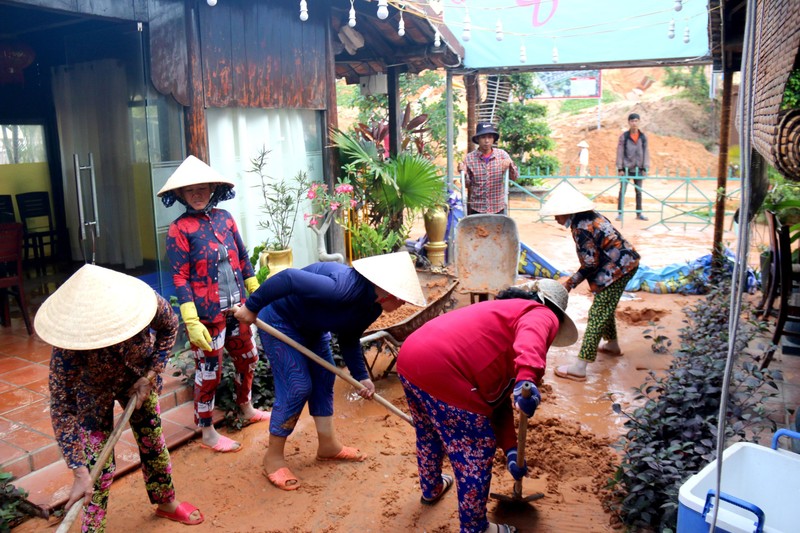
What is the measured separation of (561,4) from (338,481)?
25.0ft

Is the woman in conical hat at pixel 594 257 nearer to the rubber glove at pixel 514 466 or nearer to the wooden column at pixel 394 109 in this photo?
the rubber glove at pixel 514 466

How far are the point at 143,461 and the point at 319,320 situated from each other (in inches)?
46.4

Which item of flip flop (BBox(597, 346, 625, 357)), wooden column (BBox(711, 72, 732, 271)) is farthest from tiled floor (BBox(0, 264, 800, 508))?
wooden column (BBox(711, 72, 732, 271))

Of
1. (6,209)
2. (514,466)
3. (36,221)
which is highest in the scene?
(6,209)

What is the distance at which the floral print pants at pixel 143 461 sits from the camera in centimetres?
316

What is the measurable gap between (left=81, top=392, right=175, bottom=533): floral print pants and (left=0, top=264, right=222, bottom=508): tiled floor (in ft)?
2.04

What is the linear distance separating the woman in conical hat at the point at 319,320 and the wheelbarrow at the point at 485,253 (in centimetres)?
309

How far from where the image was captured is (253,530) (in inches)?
144

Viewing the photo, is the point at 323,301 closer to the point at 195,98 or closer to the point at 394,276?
the point at 394,276

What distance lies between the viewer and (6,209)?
775 cm

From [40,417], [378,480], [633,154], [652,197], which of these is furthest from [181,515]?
[652,197]

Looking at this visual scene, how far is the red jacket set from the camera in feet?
10.2

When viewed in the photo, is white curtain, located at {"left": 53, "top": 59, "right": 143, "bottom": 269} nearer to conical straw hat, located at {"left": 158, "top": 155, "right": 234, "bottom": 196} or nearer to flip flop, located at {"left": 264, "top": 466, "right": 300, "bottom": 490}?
conical straw hat, located at {"left": 158, "top": 155, "right": 234, "bottom": 196}

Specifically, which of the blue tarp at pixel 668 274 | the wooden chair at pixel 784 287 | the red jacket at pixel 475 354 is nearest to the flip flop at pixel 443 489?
the red jacket at pixel 475 354
